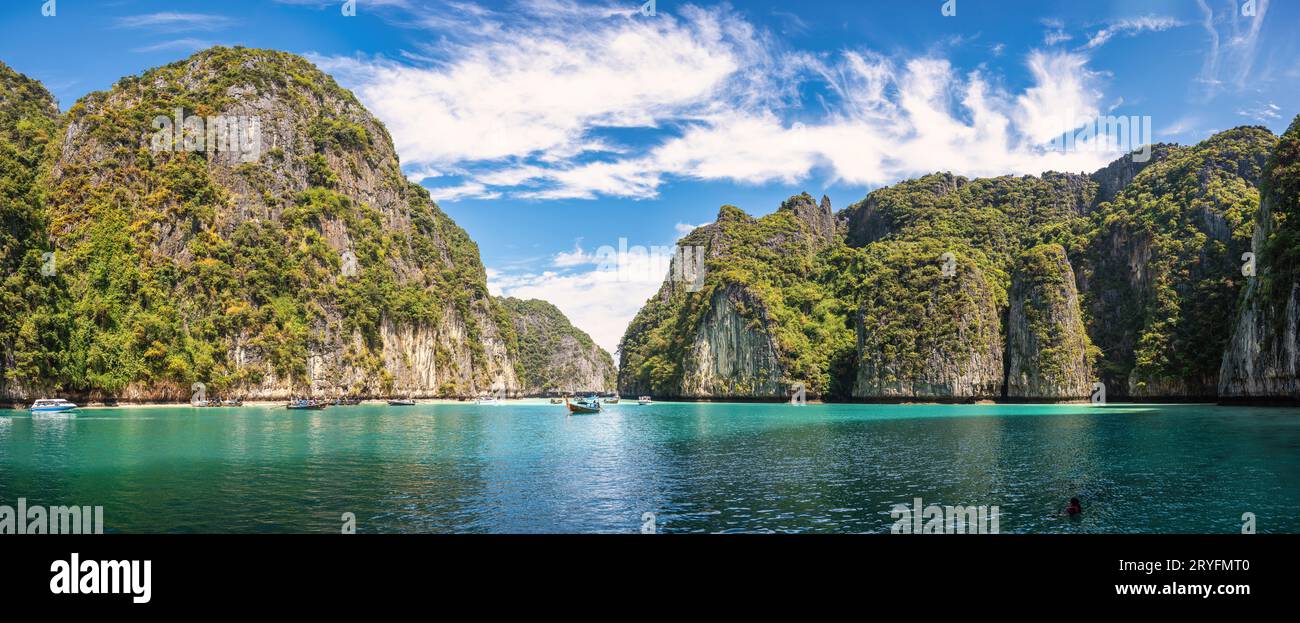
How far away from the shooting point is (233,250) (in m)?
114

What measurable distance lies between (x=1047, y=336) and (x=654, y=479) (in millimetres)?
107589

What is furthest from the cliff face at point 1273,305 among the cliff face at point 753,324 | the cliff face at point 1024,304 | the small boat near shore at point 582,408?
the small boat near shore at point 582,408

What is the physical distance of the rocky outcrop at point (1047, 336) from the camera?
375 feet

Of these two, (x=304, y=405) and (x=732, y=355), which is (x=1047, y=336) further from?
(x=304, y=405)

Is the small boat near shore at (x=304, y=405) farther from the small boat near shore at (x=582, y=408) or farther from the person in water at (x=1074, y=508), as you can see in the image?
the person in water at (x=1074, y=508)

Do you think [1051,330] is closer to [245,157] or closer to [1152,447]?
[1152,447]

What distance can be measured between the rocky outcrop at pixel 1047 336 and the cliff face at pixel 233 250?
349ft

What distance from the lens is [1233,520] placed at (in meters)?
19.9

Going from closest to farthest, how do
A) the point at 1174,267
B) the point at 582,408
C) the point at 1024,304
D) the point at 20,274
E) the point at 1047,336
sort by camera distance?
the point at 20,274 → the point at 582,408 → the point at 1174,267 → the point at 1047,336 → the point at 1024,304

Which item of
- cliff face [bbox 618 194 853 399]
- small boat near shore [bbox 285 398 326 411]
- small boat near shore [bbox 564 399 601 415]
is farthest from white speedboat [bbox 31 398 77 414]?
cliff face [bbox 618 194 853 399]

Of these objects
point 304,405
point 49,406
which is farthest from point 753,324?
point 49,406

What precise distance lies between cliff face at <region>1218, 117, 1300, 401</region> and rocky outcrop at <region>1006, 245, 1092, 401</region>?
1149 inches
